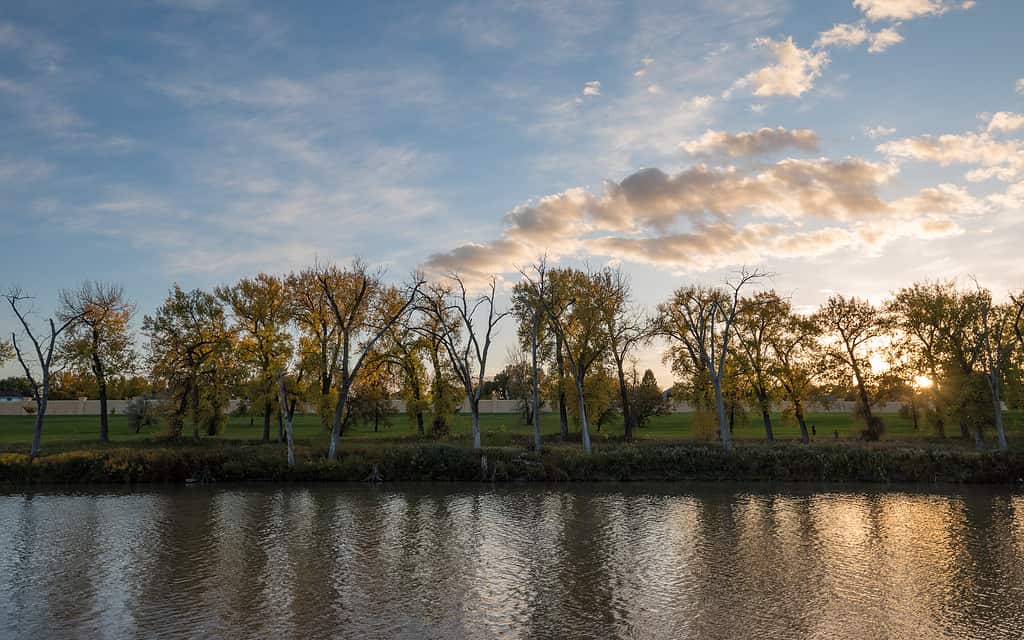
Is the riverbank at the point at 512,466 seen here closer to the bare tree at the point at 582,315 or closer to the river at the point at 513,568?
the river at the point at 513,568

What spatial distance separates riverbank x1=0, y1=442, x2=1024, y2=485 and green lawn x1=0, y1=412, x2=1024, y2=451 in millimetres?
10775

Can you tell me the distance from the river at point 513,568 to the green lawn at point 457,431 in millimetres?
25391

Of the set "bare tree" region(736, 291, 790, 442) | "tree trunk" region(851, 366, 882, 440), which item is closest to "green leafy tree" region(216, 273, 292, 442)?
"bare tree" region(736, 291, 790, 442)

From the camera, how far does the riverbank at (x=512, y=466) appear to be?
41.7m

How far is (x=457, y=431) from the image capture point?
69.1 meters

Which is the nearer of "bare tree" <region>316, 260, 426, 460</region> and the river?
the river

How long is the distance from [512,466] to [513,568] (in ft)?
74.8

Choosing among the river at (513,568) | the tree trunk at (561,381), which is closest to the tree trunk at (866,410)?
the tree trunk at (561,381)

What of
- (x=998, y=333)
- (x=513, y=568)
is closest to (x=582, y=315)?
(x=998, y=333)

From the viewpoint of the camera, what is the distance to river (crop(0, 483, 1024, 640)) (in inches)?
584

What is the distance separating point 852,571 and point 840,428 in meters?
65.2

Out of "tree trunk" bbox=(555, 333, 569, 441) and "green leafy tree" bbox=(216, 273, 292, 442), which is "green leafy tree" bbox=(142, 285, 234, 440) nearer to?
"green leafy tree" bbox=(216, 273, 292, 442)

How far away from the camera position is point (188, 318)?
2281 inches

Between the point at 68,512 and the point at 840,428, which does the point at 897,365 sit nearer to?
the point at 840,428
